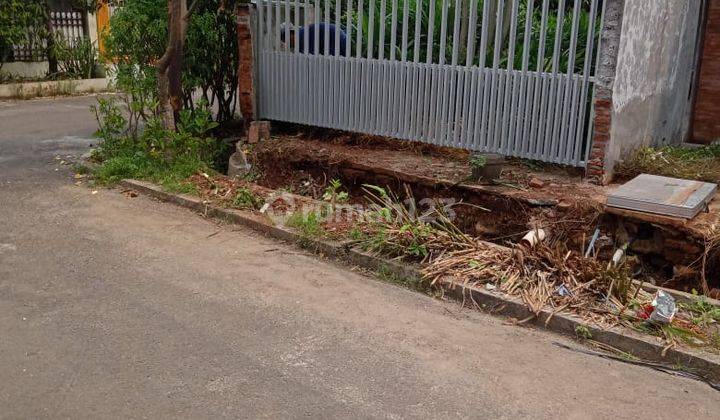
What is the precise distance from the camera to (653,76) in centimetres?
816

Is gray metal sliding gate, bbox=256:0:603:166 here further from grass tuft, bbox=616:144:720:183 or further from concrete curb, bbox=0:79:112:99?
concrete curb, bbox=0:79:112:99

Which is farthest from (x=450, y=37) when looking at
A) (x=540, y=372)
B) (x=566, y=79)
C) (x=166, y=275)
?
(x=540, y=372)

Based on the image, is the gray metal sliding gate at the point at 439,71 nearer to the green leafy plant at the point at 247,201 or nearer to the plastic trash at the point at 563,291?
the green leafy plant at the point at 247,201

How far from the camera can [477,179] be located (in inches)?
291

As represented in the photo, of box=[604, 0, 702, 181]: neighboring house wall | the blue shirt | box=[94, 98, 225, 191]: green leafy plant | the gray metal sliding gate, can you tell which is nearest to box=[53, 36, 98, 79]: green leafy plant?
box=[94, 98, 225, 191]: green leafy plant

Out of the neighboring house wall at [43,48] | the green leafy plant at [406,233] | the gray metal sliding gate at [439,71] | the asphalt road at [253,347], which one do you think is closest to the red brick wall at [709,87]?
the gray metal sliding gate at [439,71]

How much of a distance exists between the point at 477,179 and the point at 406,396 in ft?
12.0

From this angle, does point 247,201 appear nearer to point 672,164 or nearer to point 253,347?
point 253,347

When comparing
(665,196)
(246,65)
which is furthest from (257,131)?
(665,196)

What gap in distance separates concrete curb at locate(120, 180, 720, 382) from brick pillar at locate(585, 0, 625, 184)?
8.40 ft

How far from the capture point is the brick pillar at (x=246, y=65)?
31.2ft

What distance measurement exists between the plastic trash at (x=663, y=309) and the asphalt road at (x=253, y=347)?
1.42ft

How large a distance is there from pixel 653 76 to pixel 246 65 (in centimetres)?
506

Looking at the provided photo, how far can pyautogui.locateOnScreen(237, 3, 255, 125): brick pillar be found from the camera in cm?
952
